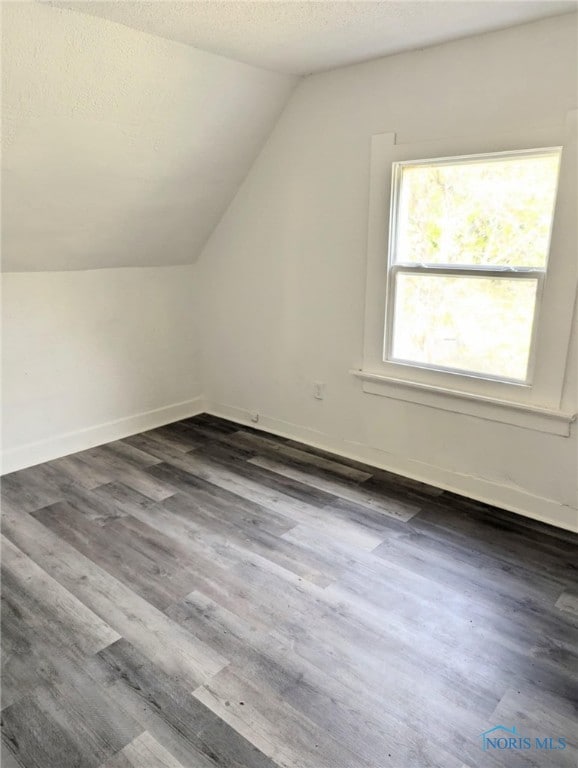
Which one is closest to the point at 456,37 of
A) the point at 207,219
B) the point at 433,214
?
the point at 433,214

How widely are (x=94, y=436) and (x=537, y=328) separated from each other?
9.13ft

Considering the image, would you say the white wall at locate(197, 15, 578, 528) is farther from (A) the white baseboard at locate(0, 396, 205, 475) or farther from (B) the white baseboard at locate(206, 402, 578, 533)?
(A) the white baseboard at locate(0, 396, 205, 475)

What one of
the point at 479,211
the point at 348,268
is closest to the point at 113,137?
the point at 348,268

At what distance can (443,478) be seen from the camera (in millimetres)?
2945

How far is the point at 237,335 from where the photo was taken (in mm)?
3834

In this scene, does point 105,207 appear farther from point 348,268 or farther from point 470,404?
point 470,404

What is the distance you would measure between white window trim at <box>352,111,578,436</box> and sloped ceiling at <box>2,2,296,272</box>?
0.90 m

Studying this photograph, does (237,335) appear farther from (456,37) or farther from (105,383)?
(456,37)

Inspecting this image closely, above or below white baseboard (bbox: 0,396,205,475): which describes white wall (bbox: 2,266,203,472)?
above

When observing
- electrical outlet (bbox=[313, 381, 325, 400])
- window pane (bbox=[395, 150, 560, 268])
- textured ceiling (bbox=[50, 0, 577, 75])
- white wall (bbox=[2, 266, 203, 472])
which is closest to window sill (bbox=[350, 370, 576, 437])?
electrical outlet (bbox=[313, 381, 325, 400])

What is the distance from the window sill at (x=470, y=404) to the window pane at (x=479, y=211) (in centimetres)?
68

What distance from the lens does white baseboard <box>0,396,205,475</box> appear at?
10.3 feet

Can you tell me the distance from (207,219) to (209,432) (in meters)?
1.52

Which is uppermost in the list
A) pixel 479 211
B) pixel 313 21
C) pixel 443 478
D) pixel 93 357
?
pixel 313 21
